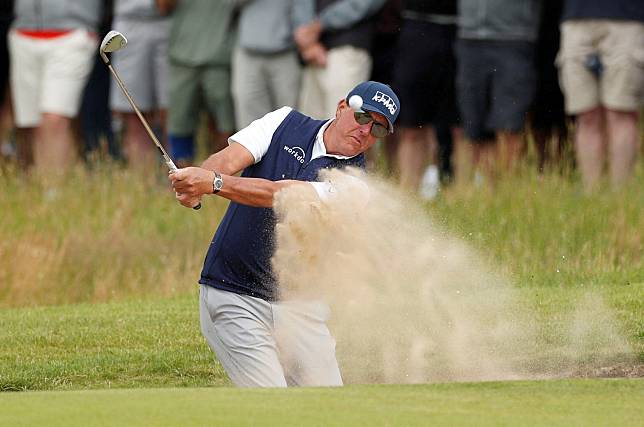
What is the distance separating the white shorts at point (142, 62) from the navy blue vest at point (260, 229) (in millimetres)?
6173

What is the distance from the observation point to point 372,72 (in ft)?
43.4

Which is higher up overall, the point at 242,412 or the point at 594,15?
the point at 594,15

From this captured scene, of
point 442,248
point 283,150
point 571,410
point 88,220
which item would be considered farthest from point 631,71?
point 571,410

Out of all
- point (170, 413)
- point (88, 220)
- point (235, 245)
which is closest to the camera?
point (170, 413)

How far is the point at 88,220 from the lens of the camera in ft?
42.1

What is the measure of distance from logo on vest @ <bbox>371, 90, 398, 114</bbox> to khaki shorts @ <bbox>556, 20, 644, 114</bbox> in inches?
196

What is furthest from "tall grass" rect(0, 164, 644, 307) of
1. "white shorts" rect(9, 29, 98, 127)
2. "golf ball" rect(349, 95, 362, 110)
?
"golf ball" rect(349, 95, 362, 110)

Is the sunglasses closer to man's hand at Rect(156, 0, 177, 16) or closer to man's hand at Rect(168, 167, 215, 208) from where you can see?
man's hand at Rect(168, 167, 215, 208)

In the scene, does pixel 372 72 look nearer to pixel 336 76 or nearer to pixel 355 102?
pixel 336 76

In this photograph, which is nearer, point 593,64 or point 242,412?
point 242,412

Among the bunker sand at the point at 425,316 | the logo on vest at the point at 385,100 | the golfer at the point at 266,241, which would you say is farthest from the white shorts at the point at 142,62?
the logo on vest at the point at 385,100

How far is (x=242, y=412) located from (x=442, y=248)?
3760 millimetres

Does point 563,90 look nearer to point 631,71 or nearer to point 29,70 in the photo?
point 631,71

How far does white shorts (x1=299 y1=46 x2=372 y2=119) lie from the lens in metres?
12.8
